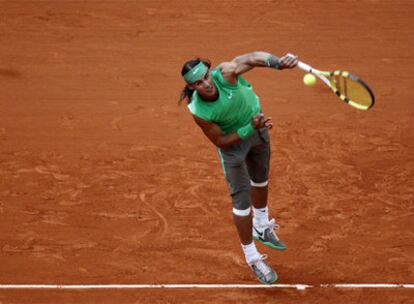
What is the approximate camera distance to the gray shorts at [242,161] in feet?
25.7

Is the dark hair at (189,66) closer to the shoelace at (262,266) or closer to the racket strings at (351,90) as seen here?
the racket strings at (351,90)

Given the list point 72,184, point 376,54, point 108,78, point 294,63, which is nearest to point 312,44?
point 376,54

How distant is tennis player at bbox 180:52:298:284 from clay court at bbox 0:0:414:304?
0.74 metres

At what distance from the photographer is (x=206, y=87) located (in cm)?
740

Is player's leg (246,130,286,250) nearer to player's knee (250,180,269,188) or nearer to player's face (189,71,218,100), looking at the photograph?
player's knee (250,180,269,188)

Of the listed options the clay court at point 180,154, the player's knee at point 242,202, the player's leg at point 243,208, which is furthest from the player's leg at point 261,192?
the player's knee at point 242,202

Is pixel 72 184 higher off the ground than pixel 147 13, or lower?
lower

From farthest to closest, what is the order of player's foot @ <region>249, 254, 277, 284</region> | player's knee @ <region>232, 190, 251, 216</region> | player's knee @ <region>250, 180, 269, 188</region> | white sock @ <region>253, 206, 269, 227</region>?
white sock @ <region>253, 206, 269, 227</region> < player's knee @ <region>250, 180, 269, 188</region> < player's foot @ <region>249, 254, 277, 284</region> < player's knee @ <region>232, 190, 251, 216</region>

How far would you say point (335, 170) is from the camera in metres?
10.1

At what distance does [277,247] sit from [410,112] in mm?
3737

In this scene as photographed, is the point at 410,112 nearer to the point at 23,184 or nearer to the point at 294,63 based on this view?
the point at 294,63

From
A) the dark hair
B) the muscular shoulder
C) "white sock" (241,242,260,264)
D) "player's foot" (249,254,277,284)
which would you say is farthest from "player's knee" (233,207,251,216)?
the muscular shoulder

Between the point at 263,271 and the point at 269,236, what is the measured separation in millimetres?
574

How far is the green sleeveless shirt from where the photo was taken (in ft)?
24.8
